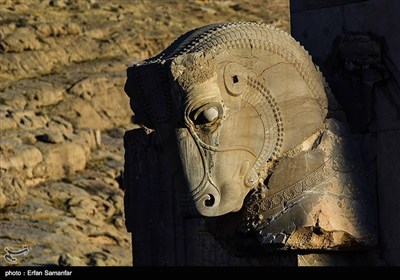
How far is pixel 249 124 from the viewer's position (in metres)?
8.49

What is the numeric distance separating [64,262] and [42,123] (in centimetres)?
532

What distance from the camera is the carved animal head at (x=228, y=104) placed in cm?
837

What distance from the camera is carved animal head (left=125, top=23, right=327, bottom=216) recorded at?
8367mm

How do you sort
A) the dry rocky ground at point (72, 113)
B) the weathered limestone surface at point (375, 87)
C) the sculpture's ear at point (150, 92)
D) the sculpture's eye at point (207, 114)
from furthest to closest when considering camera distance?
the dry rocky ground at point (72, 113) → the weathered limestone surface at point (375, 87) → the sculpture's ear at point (150, 92) → the sculpture's eye at point (207, 114)

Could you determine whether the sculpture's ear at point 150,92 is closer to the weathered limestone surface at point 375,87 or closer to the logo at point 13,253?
the weathered limestone surface at point 375,87

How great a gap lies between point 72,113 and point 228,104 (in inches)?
643

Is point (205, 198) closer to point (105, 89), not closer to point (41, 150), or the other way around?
point (41, 150)

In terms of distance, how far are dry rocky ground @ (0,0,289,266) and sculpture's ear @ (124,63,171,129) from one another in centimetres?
990

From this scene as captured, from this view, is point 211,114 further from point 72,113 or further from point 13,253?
point 72,113

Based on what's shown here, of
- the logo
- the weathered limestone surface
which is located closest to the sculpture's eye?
the weathered limestone surface

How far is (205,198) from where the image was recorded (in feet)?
27.6

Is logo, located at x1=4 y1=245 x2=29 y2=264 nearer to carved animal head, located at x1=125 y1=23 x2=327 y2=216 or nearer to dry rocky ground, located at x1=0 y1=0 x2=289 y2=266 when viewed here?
dry rocky ground, located at x1=0 y1=0 x2=289 y2=266

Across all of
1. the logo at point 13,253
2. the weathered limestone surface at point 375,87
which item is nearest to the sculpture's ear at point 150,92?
the weathered limestone surface at point 375,87

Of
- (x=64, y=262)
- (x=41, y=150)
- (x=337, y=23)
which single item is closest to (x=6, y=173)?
(x=41, y=150)
